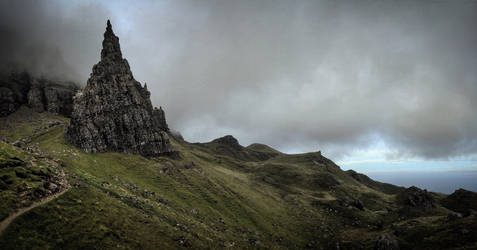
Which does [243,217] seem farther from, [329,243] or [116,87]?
[116,87]

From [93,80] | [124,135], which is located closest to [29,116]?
[93,80]

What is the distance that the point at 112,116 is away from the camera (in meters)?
116

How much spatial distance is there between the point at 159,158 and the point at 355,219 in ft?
453

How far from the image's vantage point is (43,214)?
1320 inches

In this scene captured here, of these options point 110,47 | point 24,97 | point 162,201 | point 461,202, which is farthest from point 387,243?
point 24,97

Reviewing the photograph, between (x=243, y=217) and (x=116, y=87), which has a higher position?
(x=116, y=87)

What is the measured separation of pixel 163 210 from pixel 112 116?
8022cm

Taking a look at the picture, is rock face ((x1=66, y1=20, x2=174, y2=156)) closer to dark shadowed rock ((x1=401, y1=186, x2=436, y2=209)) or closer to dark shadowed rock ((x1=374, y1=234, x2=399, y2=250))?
dark shadowed rock ((x1=374, y1=234, x2=399, y2=250))

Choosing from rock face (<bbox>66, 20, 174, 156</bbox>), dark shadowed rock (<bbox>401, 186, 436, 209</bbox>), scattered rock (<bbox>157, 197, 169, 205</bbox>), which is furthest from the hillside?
rock face (<bbox>66, 20, 174, 156</bbox>)

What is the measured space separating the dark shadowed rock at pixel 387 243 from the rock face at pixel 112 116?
123417 mm

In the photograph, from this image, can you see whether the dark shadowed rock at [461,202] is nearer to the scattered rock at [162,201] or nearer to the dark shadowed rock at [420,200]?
the dark shadowed rock at [420,200]

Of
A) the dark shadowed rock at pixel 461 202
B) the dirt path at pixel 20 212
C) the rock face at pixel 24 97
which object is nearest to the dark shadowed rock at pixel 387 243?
the dirt path at pixel 20 212

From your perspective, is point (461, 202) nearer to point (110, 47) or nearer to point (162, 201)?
point (162, 201)

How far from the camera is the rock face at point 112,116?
102 m
